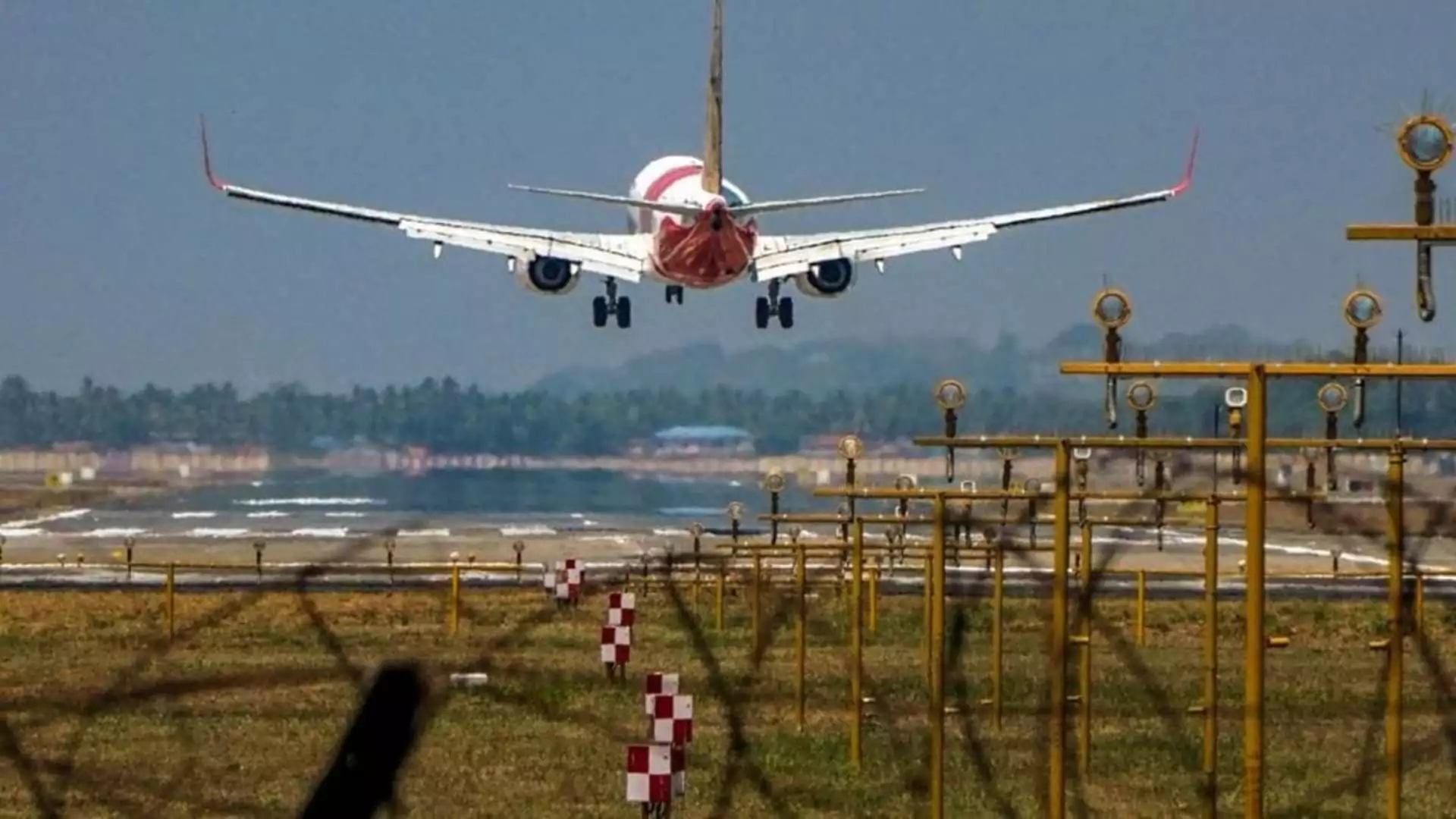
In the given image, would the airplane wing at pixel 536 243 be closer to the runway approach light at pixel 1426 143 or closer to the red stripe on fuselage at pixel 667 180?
the red stripe on fuselage at pixel 667 180

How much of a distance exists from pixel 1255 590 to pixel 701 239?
2726 inches

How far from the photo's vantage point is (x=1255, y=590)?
21.6 meters

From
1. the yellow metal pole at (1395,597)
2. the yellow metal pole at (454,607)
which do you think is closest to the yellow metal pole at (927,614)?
the yellow metal pole at (1395,597)

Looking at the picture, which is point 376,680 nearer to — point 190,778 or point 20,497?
point 190,778

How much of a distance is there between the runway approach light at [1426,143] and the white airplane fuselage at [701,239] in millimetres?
70388

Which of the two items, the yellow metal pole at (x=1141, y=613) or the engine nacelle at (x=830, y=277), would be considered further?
the engine nacelle at (x=830, y=277)

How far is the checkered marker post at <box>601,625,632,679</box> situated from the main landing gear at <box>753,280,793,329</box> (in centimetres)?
4965

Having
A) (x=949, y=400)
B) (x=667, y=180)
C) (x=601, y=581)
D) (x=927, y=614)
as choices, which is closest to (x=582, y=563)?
(x=601, y=581)

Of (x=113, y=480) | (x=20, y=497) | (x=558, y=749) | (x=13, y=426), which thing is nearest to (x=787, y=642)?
(x=558, y=749)

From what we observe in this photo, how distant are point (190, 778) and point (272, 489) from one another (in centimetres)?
6925

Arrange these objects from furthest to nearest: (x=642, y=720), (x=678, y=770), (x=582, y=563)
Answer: (x=582, y=563) → (x=642, y=720) → (x=678, y=770)

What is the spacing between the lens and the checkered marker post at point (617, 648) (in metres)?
46.0

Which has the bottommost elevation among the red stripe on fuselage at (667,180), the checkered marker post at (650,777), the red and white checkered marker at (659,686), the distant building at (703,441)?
the checkered marker post at (650,777)

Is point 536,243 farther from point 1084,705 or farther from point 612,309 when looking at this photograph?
point 1084,705
